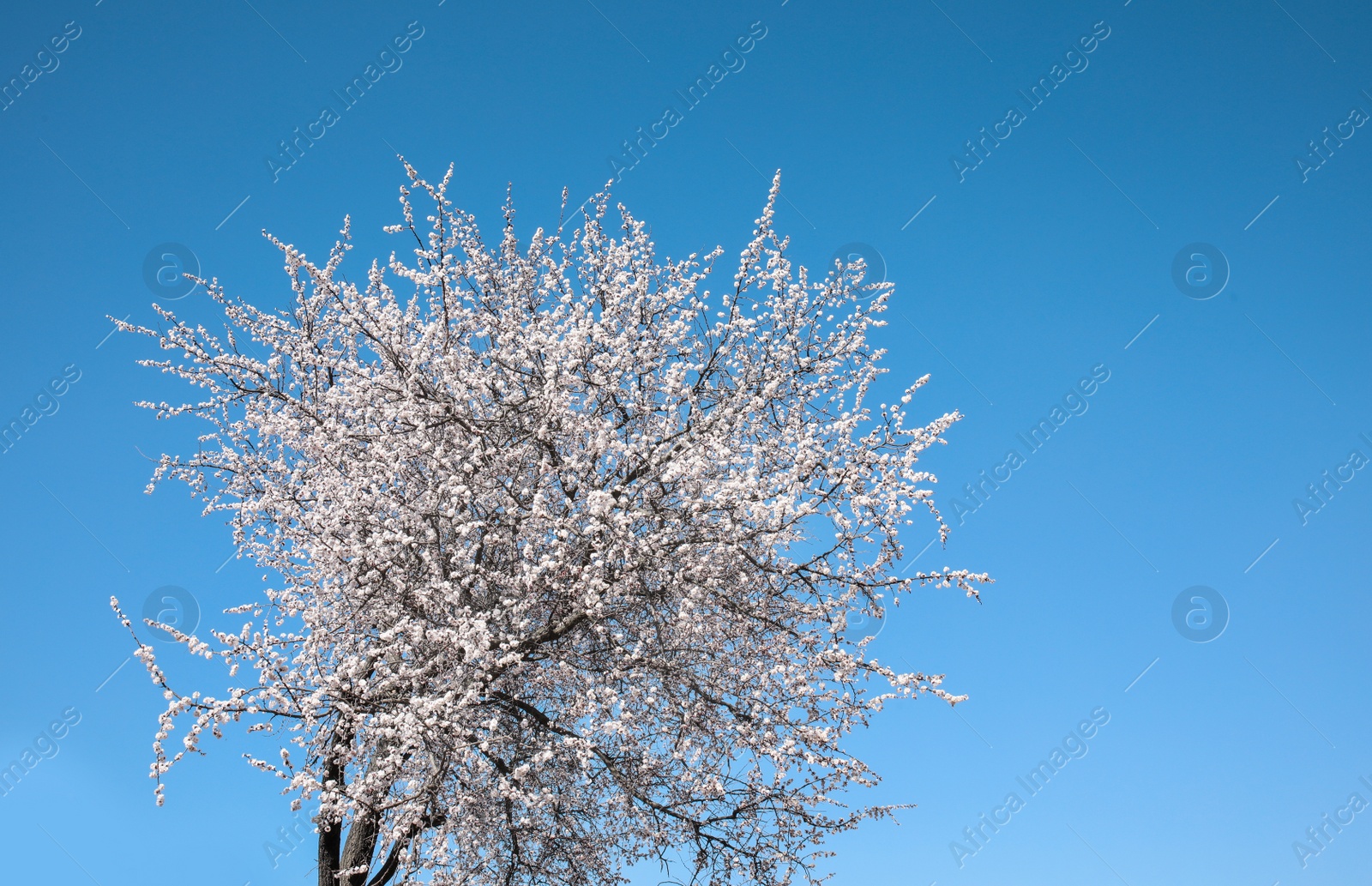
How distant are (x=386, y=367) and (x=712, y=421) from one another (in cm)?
359

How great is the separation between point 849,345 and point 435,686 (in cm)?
539

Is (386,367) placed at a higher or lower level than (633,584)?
higher

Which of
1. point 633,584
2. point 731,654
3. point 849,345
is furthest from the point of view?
point 849,345

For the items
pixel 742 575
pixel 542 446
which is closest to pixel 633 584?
pixel 742 575

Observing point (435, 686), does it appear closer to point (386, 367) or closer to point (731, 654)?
point (731, 654)

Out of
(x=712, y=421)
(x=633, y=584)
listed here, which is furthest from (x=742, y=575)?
(x=712, y=421)

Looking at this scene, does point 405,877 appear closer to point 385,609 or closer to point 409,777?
point 409,777

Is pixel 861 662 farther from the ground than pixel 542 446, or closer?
closer

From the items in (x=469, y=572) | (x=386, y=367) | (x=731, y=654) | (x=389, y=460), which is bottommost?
(x=731, y=654)

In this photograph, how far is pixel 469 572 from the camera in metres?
8.48

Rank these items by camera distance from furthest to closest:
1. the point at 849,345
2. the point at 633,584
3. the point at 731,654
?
the point at 849,345 → the point at 731,654 → the point at 633,584

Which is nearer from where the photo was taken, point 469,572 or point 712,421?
point 469,572

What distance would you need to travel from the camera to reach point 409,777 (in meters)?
8.20

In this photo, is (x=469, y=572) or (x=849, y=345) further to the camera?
(x=849, y=345)
